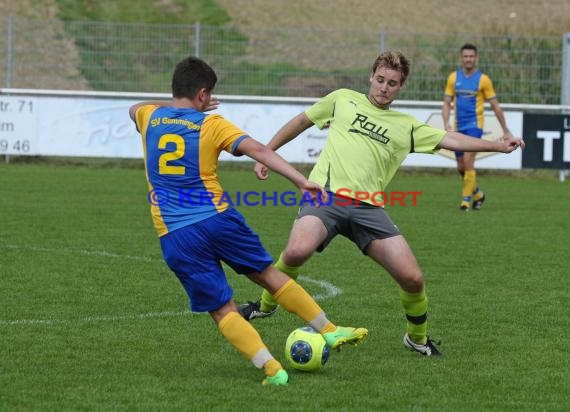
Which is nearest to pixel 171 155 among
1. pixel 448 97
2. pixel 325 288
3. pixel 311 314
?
pixel 311 314

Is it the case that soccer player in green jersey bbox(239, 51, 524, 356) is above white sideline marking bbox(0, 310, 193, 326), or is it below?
above

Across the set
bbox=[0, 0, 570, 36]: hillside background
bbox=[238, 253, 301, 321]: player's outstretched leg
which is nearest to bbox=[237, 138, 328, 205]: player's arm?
bbox=[238, 253, 301, 321]: player's outstretched leg

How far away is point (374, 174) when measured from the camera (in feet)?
22.8

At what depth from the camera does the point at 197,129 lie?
591cm

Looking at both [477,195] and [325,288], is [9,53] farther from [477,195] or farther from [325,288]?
[325,288]

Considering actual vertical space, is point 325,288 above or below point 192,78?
below

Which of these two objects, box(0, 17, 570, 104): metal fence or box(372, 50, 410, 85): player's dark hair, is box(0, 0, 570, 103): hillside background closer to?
box(0, 17, 570, 104): metal fence

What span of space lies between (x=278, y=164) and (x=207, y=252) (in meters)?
0.63

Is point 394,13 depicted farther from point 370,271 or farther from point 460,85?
point 370,271

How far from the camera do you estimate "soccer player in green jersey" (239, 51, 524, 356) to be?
6.80 metres

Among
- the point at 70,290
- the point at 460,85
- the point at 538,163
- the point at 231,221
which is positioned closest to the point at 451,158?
the point at 538,163

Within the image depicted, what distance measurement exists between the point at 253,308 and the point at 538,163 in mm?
14240

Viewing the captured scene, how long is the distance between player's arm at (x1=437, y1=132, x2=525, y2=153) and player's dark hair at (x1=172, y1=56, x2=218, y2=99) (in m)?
1.65

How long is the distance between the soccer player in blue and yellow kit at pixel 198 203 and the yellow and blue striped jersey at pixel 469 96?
10.5m
